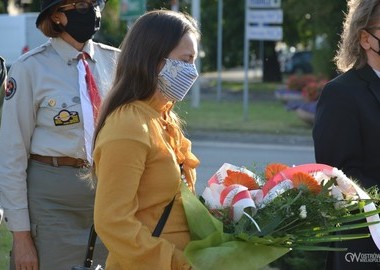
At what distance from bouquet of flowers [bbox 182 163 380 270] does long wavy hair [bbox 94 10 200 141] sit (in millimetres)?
346

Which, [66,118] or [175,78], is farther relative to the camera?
[66,118]

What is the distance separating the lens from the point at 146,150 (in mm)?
2795

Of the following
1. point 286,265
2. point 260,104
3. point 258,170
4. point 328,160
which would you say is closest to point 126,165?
point 258,170

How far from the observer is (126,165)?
275cm

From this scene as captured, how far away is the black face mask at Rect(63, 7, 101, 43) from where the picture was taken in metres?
3.86

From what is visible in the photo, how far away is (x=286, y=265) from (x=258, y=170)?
2.24m

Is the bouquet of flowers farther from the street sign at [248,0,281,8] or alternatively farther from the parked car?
the parked car

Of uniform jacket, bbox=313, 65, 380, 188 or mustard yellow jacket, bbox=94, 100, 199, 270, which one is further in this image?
uniform jacket, bbox=313, 65, 380, 188

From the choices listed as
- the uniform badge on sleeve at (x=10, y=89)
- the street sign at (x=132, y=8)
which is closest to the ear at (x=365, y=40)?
the uniform badge on sleeve at (x=10, y=89)

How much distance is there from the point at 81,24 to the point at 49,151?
0.55 meters

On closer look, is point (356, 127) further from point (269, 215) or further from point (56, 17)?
point (56, 17)

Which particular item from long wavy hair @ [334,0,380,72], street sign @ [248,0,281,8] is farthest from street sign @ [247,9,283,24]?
long wavy hair @ [334,0,380,72]

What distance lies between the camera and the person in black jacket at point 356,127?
3537 millimetres
